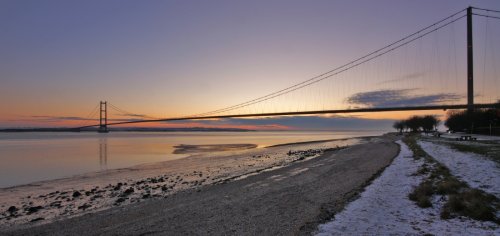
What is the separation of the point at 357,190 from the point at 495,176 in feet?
16.1

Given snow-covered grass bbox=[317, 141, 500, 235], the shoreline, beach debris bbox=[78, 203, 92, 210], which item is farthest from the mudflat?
beach debris bbox=[78, 203, 92, 210]

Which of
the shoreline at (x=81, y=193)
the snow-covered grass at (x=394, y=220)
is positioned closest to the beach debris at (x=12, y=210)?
the shoreline at (x=81, y=193)

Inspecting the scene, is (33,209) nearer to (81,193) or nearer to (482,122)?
(81,193)

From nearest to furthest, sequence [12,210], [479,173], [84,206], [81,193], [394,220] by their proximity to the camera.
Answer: [394,220] → [12,210] → [84,206] → [479,173] → [81,193]

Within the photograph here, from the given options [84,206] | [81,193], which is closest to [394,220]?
[84,206]

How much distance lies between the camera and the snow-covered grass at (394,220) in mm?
7250

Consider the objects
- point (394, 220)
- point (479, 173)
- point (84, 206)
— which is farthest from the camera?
point (479, 173)

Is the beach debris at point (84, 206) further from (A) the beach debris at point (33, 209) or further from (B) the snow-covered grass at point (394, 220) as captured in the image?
(B) the snow-covered grass at point (394, 220)

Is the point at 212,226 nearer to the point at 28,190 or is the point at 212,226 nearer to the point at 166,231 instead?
the point at 166,231

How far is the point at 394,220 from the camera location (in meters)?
8.08

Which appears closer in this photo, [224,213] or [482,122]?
[224,213]

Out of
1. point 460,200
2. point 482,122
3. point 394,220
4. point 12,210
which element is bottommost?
point 12,210

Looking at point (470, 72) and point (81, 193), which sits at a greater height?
point (470, 72)

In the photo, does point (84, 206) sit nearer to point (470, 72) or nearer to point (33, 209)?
point (33, 209)
